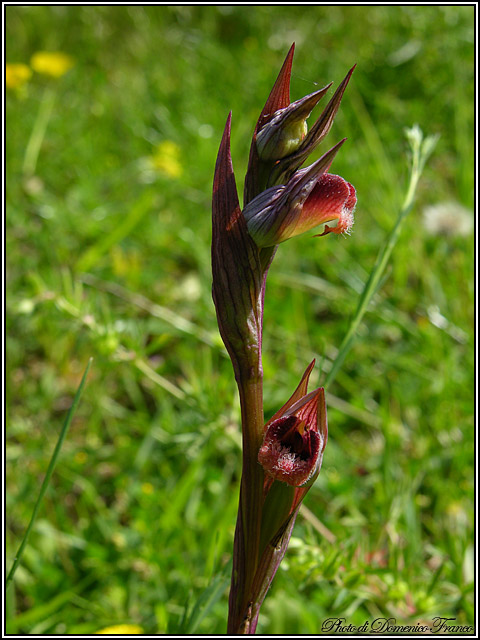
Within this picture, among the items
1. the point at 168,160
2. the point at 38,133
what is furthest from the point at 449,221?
the point at 38,133

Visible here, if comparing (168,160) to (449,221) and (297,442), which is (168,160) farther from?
(297,442)

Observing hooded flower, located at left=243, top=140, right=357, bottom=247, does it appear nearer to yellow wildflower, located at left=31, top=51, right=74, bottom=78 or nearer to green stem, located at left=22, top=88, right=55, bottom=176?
green stem, located at left=22, top=88, right=55, bottom=176

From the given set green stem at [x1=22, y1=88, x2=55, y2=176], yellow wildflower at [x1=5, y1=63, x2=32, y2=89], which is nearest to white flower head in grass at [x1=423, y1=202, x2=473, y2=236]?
green stem at [x1=22, y1=88, x2=55, y2=176]

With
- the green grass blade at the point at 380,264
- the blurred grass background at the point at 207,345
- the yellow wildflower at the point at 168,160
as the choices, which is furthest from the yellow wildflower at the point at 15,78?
the green grass blade at the point at 380,264

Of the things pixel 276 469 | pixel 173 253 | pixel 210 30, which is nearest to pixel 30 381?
pixel 173 253

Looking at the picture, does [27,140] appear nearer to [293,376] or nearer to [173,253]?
[173,253]

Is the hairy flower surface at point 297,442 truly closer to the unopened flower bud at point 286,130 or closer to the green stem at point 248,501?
the green stem at point 248,501
